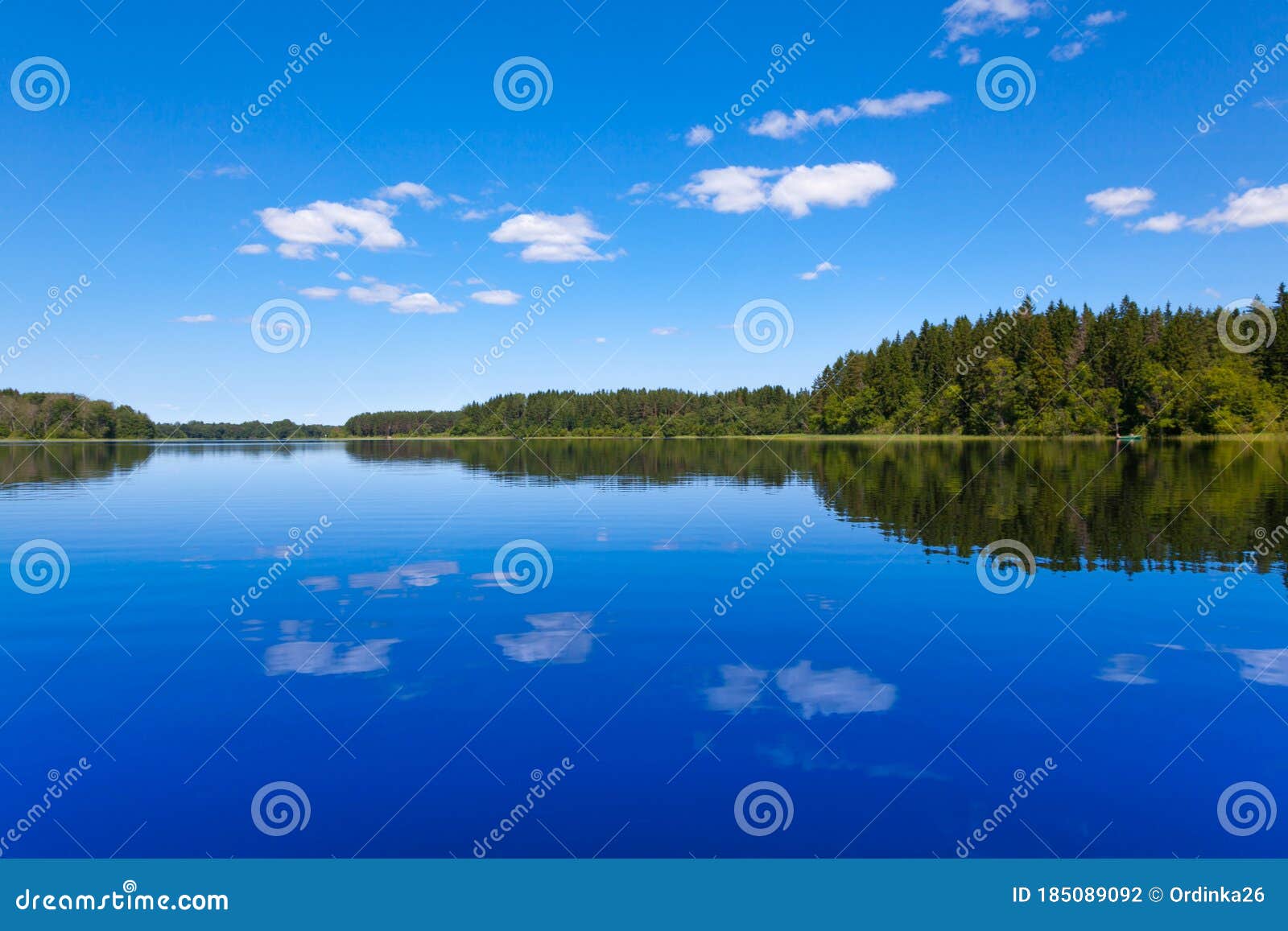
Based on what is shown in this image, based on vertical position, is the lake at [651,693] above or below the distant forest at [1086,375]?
below

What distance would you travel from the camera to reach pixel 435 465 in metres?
94.6

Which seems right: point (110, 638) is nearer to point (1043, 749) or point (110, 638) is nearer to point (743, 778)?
point (743, 778)

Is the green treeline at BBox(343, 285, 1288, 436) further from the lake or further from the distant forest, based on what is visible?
the lake

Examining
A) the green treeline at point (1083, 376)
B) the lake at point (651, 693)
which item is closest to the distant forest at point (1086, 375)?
the green treeline at point (1083, 376)

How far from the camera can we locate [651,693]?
48.8 feet

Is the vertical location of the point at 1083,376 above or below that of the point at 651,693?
above

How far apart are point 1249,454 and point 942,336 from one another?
301 feet

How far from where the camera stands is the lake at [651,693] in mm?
10484

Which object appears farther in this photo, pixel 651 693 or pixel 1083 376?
pixel 1083 376

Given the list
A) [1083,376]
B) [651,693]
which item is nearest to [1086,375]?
[1083,376]

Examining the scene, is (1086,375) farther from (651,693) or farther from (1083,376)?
(651,693)

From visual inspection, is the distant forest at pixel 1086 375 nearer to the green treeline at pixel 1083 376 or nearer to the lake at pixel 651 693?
the green treeline at pixel 1083 376

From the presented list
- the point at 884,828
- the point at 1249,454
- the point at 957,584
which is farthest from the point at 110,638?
the point at 1249,454

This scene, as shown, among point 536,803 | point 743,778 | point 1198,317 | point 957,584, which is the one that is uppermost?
point 1198,317
